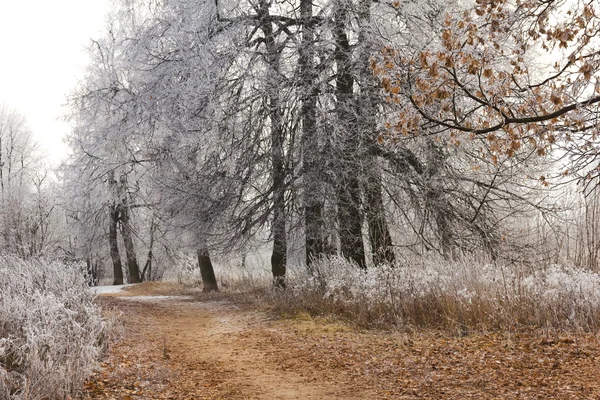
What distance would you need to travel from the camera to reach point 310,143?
1141cm

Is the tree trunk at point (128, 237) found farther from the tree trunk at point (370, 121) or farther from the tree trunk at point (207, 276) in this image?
the tree trunk at point (370, 121)

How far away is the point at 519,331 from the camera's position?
7438 mm

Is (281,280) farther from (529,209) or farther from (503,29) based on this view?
(503,29)

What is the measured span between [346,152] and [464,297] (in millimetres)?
4349

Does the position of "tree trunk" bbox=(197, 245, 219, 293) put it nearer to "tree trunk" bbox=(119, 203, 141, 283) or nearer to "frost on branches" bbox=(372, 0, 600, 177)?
"tree trunk" bbox=(119, 203, 141, 283)

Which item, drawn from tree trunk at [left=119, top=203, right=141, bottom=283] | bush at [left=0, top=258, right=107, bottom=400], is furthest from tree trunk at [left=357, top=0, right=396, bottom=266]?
tree trunk at [left=119, top=203, right=141, bottom=283]

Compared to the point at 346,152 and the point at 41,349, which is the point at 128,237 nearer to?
the point at 346,152

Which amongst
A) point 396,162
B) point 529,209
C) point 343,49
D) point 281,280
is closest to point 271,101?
point 343,49

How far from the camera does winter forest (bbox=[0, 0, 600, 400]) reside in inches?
229

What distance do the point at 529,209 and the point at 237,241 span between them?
241 inches

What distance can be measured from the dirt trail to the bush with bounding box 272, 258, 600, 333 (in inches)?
66.8

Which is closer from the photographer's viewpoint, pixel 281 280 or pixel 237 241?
pixel 237 241

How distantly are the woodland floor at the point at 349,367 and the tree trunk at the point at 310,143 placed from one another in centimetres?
303

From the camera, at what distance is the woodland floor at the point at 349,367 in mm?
5559
